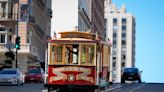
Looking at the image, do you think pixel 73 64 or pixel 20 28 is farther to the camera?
pixel 20 28

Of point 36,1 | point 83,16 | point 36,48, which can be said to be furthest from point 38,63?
point 83,16

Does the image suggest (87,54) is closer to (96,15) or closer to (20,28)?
(20,28)

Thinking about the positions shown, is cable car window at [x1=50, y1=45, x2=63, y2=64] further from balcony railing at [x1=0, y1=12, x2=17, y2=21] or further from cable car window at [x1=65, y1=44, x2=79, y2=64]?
balcony railing at [x1=0, y1=12, x2=17, y2=21]

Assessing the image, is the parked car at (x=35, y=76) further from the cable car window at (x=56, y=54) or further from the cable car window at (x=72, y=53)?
the cable car window at (x=72, y=53)

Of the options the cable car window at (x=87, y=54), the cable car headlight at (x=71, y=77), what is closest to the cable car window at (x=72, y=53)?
the cable car window at (x=87, y=54)

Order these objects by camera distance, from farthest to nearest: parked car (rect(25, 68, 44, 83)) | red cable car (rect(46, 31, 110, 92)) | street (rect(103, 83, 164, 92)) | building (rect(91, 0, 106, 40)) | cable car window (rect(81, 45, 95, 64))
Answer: building (rect(91, 0, 106, 40)) → parked car (rect(25, 68, 44, 83)) → street (rect(103, 83, 164, 92)) → cable car window (rect(81, 45, 95, 64)) → red cable car (rect(46, 31, 110, 92))

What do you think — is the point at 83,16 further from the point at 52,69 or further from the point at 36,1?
the point at 52,69

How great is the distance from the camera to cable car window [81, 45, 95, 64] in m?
25.3

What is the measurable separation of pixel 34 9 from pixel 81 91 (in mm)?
50548

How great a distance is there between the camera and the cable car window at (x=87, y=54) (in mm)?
25266

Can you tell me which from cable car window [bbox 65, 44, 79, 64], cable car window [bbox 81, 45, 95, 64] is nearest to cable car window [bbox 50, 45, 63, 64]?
cable car window [bbox 65, 44, 79, 64]

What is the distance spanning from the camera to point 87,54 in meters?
25.4

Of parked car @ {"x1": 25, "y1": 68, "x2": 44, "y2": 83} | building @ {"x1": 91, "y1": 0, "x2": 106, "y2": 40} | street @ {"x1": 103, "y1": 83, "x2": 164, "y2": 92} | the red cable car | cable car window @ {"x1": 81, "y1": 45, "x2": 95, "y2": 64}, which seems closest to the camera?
the red cable car

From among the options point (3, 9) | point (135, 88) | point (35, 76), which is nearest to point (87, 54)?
point (135, 88)
